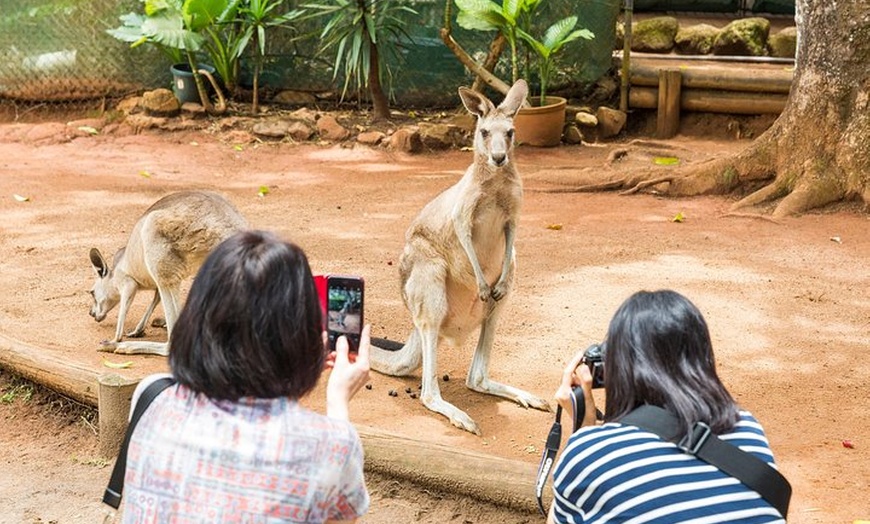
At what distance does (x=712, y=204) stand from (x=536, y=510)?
4.99m

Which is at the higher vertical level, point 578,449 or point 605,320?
point 578,449

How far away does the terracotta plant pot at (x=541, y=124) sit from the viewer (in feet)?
33.1

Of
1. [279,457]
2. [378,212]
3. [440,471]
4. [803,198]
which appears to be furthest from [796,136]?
[279,457]

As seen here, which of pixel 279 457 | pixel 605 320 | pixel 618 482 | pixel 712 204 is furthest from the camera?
pixel 712 204

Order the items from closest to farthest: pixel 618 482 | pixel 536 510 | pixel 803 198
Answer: pixel 618 482
pixel 536 510
pixel 803 198

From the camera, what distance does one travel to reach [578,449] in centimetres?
217

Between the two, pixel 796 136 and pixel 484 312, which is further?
pixel 796 136

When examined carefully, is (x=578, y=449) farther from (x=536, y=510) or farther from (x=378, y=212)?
(x=378, y=212)

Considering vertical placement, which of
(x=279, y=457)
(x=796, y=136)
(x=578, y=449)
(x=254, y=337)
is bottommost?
(x=796, y=136)

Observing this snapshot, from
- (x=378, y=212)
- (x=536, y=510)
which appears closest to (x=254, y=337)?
(x=536, y=510)

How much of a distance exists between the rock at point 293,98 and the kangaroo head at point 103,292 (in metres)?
5.95

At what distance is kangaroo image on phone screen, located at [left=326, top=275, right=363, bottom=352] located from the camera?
284cm

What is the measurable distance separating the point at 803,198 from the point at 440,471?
15.6ft

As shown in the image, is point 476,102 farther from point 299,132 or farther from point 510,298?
point 299,132
